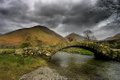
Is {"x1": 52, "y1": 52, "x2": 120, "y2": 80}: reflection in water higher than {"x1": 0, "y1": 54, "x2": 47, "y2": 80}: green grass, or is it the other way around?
{"x1": 0, "y1": 54, "x2": 47, "y2": 80}: green grass

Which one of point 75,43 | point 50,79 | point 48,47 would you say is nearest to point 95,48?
point 75,43

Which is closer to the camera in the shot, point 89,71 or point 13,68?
point 13,68

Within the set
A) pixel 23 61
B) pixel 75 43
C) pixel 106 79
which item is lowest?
pixel 106 79

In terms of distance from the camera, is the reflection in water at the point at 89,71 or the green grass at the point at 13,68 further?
the reflection in water at the point at 89,71

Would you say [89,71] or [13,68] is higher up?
[13,68]

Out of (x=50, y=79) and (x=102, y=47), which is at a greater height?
(x=102, y=47)

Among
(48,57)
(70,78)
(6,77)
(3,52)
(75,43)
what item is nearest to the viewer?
(6,77)

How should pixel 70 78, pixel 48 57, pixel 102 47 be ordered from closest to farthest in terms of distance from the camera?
pixel 70 78 → pixel 48 57 → pixel 102 47

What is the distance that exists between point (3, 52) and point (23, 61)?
1361cm

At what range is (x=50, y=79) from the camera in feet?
87.7

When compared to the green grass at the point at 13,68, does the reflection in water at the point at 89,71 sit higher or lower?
lower

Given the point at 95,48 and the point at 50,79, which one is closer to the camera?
the point at 50,79

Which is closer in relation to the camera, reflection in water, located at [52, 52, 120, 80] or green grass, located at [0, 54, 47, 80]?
Result: green grass, located at [0, 54, 47, 80]

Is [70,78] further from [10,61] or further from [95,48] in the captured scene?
[95,48]
